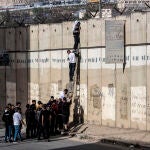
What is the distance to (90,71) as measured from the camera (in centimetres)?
2655

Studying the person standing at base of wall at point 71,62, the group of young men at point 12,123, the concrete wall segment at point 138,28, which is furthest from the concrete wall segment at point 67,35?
the group of young men at point 12,123

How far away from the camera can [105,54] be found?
83.4 ft

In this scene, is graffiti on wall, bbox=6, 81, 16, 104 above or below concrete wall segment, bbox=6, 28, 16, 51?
below

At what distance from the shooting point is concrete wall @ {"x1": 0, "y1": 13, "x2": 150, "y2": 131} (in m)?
23.5

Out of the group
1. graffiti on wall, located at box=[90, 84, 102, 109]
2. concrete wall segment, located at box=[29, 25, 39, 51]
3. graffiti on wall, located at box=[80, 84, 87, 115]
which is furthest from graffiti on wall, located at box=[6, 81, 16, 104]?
graffiti on wall, located at box=[90, 84, 102, 109]

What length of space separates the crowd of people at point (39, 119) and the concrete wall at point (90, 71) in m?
1.53

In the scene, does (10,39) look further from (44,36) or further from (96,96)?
(96,96)

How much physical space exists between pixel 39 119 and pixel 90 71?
396cm

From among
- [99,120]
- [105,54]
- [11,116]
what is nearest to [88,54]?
[105,54]

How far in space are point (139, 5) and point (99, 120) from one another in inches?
283

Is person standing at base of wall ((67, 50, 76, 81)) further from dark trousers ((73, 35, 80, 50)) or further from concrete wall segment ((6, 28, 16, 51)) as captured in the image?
concrete wall segment ((6, 28, 16, 51))

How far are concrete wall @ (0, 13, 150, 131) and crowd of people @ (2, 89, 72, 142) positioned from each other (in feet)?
5.03

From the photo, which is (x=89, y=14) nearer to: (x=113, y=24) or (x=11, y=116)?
(x=113, y=24)

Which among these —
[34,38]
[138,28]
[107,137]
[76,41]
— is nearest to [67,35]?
[76,41]
